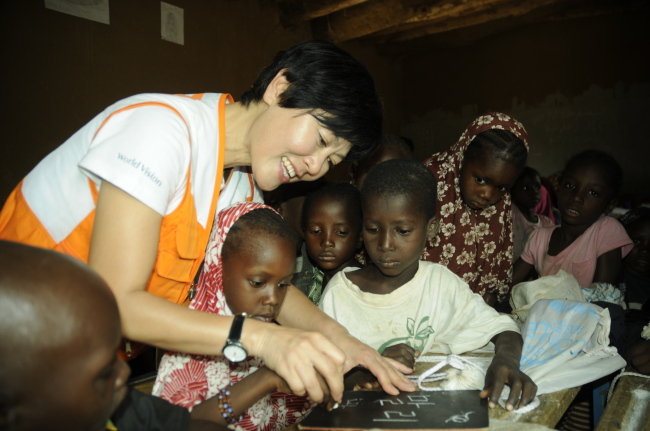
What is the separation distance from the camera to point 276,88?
1600 millimetres

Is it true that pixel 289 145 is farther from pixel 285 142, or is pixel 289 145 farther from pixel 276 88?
pixel 276 88

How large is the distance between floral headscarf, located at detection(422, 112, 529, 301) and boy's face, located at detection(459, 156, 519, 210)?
0.09 metres

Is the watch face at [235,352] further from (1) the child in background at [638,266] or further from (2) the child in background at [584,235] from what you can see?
(1) the child in background at [638,266]

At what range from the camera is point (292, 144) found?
5.13 feet

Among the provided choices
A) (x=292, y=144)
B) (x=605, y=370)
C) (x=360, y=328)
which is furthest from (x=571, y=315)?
(x=292, y=144)

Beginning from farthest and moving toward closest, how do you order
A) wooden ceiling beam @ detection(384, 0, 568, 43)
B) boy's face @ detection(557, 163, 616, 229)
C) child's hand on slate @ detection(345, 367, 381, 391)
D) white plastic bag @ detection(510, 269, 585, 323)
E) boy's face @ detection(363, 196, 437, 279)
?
wooden ceiling beam @ detection(384, 0, 568, 43) → boy's face @ detection(557, 163, 616, 229) → white plastic bag @ detection(510, 269, 585, 323) → boy's face @ detection(363, 196, 437, 279) → child's hand on slate @ detection(345, 367, 381, 391)

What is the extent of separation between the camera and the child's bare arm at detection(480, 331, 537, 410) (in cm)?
119

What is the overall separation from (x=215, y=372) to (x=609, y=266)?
2531 mm

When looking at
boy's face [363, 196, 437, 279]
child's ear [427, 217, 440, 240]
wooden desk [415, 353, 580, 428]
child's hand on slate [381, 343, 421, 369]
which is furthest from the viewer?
→ child's ear [427, 217, 440, 240]

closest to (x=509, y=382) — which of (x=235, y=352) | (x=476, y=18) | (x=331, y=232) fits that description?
(x=235, y=352)

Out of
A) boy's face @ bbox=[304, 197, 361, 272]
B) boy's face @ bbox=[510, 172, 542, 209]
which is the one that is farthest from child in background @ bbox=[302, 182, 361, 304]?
boy's face @ bbox=[510, 172, 542, 209]

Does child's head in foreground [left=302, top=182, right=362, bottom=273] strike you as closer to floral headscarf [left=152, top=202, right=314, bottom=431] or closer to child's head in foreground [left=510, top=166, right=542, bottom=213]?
floral headscarf [left=152, top=202, right=314, bottom=431]

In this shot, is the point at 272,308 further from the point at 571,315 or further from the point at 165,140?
the point at 571,315

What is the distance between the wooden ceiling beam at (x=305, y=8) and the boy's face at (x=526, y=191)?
8.49 ft
